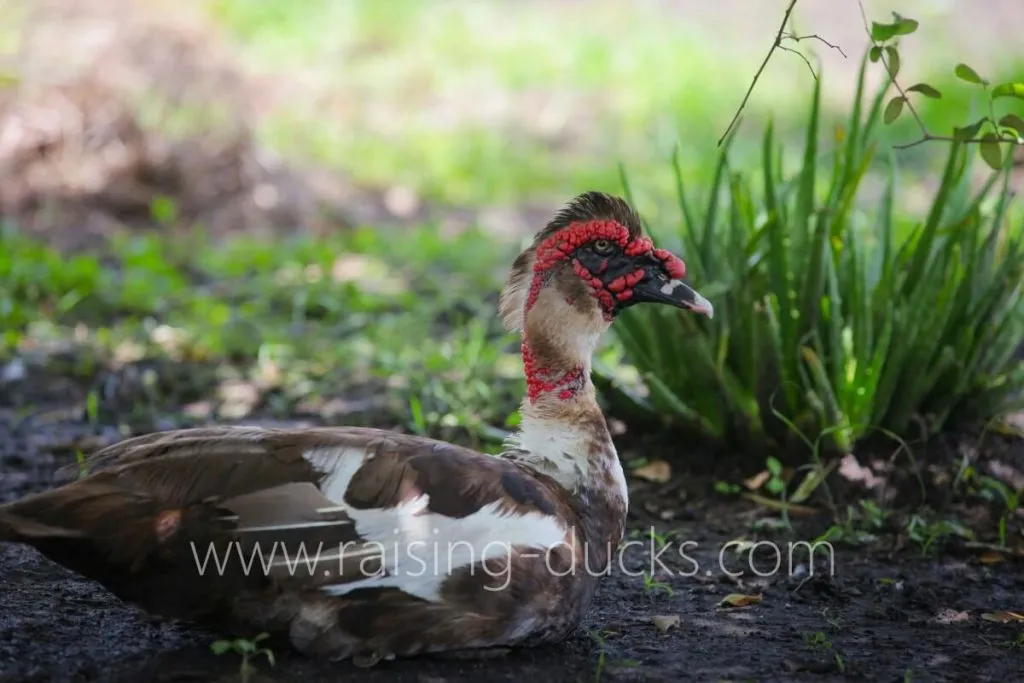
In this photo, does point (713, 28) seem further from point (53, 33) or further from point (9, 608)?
point (9, 608)

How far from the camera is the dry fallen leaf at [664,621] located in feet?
11.1

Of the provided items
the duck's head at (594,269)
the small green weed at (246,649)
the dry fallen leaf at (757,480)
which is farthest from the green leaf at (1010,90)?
the small green weed at (246,649)

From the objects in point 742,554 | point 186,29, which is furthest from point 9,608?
point 186,29

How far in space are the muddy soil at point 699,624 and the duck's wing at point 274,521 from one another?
19 cm

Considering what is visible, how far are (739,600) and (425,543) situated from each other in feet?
3.55

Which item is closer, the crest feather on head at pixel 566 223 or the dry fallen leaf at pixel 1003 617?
the crest feather on head at pixel 566 223

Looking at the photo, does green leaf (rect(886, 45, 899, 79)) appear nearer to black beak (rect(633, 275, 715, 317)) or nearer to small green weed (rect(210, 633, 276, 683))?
black beak (rect(633, 275, 715, 317))

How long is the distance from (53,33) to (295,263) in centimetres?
376

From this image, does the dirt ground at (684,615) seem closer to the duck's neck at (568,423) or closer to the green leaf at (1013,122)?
the duck's neck at (568,423)

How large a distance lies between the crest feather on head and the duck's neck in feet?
0.29

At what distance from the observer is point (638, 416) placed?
4723 millimetres

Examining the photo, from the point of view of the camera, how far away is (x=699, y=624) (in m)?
3.44

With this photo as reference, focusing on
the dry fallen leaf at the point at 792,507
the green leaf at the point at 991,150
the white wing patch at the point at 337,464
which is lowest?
the dry fallen leaf at the point at 792,507

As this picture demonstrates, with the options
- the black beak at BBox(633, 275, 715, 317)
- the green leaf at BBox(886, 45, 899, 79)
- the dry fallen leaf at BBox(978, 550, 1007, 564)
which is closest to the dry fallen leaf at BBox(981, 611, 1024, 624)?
the dry fallen leaf at BBox(978, 550, 1007, 564)
